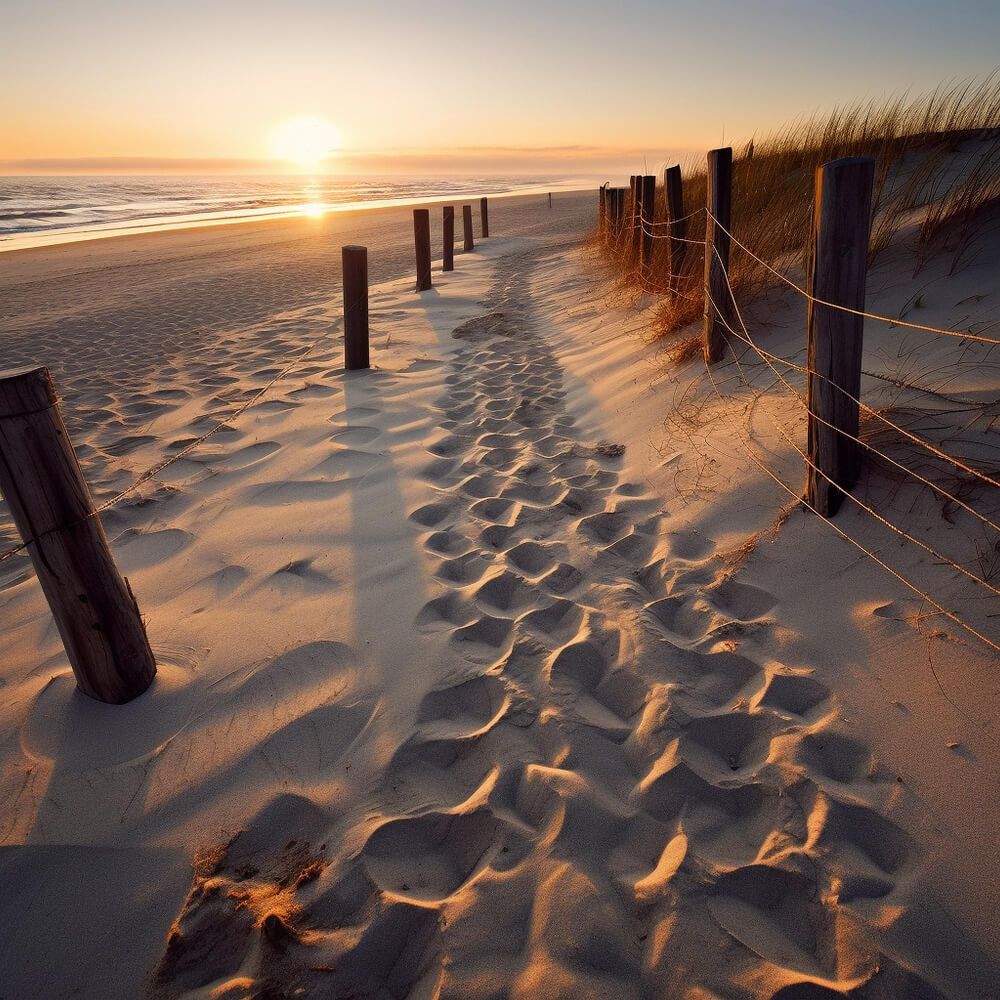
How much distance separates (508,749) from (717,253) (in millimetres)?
3491

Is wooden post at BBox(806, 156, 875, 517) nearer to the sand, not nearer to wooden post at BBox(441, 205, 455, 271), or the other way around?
the sand

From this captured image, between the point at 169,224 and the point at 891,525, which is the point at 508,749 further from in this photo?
the point at 169,224

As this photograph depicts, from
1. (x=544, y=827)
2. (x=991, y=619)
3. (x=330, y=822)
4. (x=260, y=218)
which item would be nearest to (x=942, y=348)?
(x=991, y=619)

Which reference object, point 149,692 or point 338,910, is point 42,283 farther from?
point 338,910

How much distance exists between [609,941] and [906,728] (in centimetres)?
106

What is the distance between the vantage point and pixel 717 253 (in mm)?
4070

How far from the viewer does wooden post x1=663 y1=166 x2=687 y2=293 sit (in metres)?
5.60

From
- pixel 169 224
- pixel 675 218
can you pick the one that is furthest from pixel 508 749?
pixel 169 224

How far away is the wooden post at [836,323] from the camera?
2.25m

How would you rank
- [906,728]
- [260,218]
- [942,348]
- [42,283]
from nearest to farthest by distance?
1. [906,728]
2. [942,348]
3. [42,283]
4. [260,218]

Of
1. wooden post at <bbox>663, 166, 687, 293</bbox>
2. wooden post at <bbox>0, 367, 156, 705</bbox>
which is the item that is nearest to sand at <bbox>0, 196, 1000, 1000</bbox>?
wooden post at <bbox>0, 367, 156, 705</bbox>

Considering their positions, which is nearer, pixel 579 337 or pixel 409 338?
pixel 579 337

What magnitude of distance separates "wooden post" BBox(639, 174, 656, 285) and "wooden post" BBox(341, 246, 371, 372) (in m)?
2.93

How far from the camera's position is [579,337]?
6.25 m
